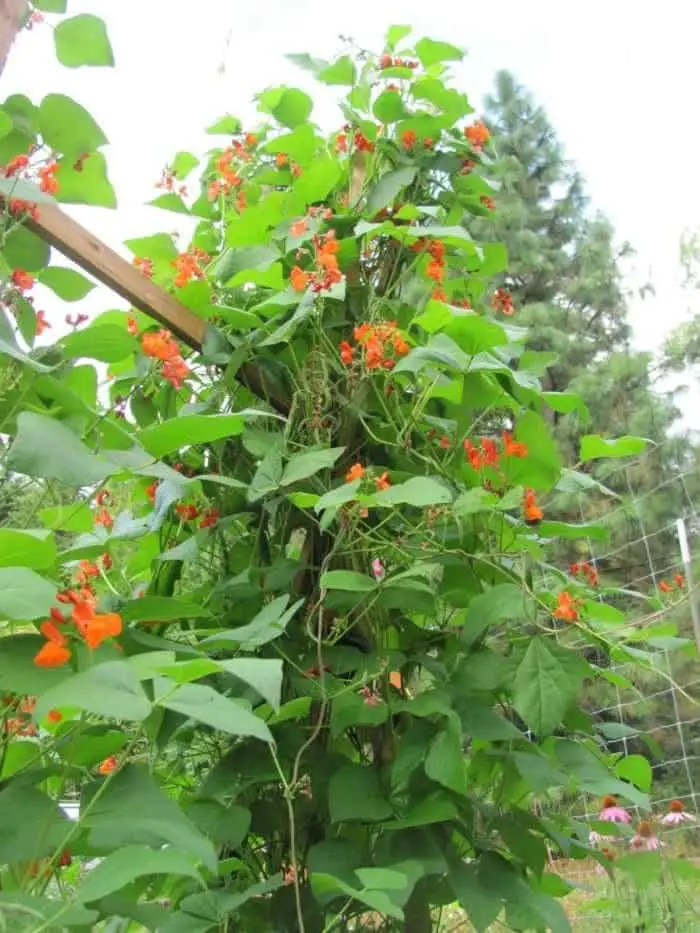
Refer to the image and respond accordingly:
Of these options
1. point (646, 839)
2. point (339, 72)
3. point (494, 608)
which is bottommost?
point (646, 839)

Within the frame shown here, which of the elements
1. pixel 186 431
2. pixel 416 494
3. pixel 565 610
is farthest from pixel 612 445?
pixel 186 431

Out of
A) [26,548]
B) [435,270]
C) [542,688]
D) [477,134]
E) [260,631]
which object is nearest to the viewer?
[26,548]

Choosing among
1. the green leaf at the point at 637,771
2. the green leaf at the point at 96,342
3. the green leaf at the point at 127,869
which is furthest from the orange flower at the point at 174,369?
the green leaf at the point at 637,771

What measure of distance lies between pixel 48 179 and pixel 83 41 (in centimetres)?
14

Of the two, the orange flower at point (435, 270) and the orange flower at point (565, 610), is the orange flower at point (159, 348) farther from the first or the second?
the orange flower at point (565, 610)

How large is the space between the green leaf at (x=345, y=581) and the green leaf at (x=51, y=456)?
13.0 inches

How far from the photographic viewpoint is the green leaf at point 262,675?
608 millimetres

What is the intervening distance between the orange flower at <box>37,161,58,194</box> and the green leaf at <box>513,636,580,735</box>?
2.41 ft

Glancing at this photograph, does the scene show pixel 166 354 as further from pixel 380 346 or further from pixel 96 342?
pixel 380 346

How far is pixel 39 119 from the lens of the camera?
101 cm

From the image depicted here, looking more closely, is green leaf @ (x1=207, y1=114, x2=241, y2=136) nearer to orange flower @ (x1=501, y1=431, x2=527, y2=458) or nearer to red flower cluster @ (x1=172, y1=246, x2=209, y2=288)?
red flower cluster @ (x1=172, y1=246, x2=209, y2=288)

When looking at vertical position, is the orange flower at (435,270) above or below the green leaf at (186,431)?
above

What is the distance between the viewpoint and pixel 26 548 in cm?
68

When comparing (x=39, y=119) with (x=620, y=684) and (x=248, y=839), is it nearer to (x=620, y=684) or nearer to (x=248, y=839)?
(x=248, y=839)
